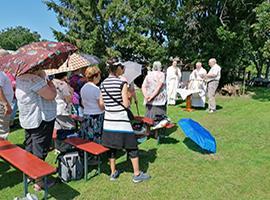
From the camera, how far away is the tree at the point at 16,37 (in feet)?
242

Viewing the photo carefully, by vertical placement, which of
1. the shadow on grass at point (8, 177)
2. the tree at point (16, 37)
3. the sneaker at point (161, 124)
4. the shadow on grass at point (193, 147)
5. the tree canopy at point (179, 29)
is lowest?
the shadow on grass at point (8, 177)

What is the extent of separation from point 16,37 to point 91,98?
266 ft

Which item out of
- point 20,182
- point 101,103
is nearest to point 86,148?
point 101,103

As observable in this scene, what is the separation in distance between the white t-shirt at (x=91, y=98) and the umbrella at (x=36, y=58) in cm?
74

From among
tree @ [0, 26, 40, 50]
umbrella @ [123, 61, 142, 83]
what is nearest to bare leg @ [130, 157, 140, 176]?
umbrella @ [123, 61, 142, 83]

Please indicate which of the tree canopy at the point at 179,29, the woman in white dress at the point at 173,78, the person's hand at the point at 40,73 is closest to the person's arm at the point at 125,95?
the person's hand at the point at 40,73

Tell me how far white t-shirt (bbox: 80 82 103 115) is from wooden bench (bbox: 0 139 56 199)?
4.17 ft

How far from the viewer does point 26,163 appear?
336cm

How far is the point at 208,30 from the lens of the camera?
14328mm

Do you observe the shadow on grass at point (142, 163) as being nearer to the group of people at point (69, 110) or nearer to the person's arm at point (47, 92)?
the group of people at point (69, 110)

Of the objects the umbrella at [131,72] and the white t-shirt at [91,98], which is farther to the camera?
the umbrella at [131,72]

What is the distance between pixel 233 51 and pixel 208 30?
5.35 feet

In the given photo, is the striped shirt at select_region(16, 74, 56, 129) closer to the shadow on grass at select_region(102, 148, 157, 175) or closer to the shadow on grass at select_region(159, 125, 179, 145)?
the shadow on grass at select_region(102, 148, 157, 175)

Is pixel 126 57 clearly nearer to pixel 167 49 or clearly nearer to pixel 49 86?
pixel 167 49
